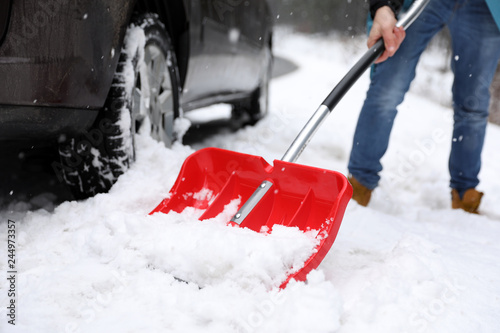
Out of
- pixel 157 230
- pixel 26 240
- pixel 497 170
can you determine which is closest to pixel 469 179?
pixel 497 170

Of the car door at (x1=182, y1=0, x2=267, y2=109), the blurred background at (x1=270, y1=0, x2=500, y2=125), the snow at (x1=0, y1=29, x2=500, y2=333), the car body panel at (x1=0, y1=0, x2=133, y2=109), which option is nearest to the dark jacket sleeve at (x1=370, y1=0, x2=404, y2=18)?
the car door at (x1=182, y1=0, x2=267, y2=109)

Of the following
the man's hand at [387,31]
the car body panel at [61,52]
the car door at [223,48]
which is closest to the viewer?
the car body panel at [61,52]

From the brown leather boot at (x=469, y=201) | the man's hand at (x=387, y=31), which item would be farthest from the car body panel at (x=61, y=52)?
the brown leather boot at (x=469, y=201)

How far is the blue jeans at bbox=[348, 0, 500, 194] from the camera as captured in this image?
271 centimetres

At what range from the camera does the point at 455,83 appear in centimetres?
293

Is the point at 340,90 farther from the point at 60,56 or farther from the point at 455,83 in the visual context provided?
the point at 60,56

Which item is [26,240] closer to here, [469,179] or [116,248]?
[116,248]

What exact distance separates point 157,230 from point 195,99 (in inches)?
65.2

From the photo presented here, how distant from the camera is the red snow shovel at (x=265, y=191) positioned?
1.78m

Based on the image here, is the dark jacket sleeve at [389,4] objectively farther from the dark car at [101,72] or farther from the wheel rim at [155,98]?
the wheel rim at [155,98]

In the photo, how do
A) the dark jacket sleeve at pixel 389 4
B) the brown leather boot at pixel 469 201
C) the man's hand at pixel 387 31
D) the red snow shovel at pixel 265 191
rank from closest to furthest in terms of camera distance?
1. the red snow shovel at pixel 265 191
2. the man's hand at pixel 387 31
3. the dark jacket sleeve at pixel 389 4
4. the brown leather boot at pixel 469 201

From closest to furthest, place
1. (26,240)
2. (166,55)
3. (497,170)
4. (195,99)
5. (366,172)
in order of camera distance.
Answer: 1. (26,240)
2. (166,55)
3. (366,172)
4. (195,99)
5. (497,170)

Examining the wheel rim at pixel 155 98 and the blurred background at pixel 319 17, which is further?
the blurred background at pixel 319 17

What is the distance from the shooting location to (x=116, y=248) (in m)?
1.65
